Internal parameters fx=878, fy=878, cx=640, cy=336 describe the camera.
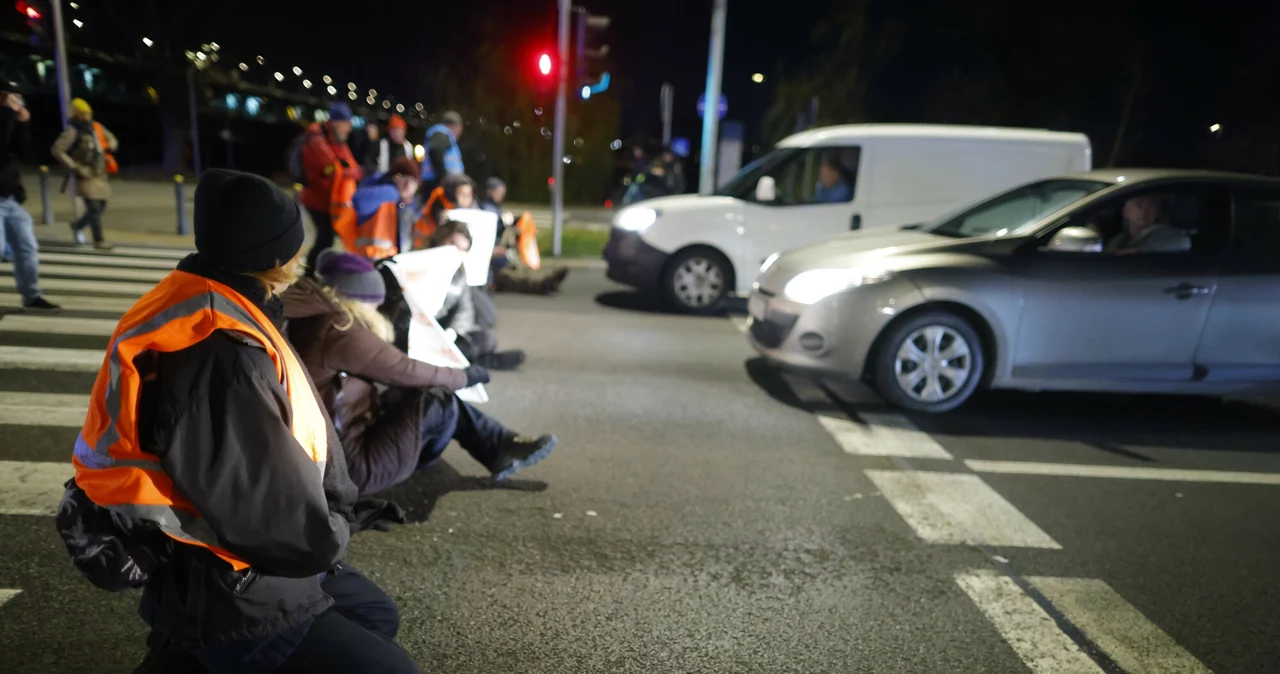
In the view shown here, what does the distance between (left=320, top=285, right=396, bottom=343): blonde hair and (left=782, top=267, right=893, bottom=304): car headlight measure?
3.10m

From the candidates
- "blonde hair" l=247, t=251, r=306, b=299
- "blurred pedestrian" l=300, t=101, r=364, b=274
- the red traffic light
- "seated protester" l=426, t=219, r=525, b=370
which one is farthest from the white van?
the red traffic light

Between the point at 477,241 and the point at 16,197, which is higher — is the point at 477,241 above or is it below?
below

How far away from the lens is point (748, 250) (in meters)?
9.45

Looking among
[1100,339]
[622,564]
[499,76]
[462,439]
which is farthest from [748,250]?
[499,76]

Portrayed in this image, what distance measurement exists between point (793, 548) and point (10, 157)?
6.77 m

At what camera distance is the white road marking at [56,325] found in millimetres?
6621

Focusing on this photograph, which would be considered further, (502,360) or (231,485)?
(502,360)

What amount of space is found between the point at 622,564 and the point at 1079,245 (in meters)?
3.96

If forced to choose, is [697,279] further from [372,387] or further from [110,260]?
[110,260]

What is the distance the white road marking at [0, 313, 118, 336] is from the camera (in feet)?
21.7

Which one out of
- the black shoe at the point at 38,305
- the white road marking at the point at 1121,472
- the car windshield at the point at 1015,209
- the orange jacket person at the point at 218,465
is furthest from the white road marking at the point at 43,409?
the car windshield at the point at 1015,209

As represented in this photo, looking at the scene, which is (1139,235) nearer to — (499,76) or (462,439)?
(462,439)

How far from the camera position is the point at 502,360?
6805mm

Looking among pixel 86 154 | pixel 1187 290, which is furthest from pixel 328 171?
pixel 1187 290
